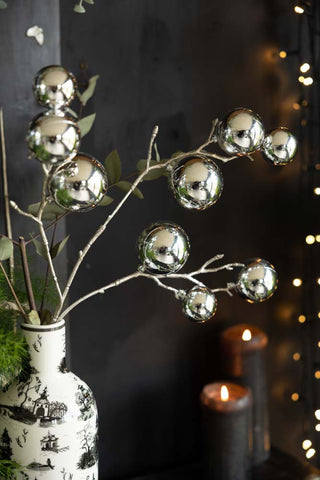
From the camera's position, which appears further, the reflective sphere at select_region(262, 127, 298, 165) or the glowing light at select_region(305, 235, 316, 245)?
the glowing light at select_region(305, 235, 316, 245)

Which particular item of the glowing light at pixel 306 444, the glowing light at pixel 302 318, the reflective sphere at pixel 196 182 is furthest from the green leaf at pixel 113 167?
the glowing light at pixel 306 444

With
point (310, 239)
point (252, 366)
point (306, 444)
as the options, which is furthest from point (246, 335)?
point (306, 444)

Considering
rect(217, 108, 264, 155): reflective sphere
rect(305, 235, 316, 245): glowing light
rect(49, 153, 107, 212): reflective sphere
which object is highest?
rect(217, 108, 264, 155): reflective sphere

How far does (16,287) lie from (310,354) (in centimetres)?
94

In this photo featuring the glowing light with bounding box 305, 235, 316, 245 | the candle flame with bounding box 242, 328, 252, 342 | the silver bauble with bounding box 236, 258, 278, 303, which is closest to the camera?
the silver bauble with bounding box 236, 258, 278, 303

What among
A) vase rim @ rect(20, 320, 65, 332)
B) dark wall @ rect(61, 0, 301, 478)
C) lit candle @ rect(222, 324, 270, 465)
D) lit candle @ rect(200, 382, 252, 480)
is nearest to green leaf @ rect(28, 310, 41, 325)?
vase rim @ rect(20, 320, 65, 332)

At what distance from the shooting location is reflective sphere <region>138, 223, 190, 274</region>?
3.12ft

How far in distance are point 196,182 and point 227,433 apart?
2.42 feet

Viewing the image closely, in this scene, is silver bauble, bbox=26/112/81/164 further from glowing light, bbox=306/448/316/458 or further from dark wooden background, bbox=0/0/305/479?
glowing light, bbox=306/448/316/458

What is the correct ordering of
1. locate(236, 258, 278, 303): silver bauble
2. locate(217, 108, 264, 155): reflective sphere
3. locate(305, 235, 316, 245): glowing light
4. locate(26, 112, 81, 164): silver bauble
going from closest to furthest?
locate(26, 112, 81, 164): silver bauble → locate(217, 108, 264, 155): reflective sphere → locate(236, 258, 278, 303): silver bauble → locate(305, 235, 316, 245): glowing light

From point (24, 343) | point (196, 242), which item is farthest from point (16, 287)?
point (196, 242)

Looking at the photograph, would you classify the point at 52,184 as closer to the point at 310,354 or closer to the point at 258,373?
the point at 258,373

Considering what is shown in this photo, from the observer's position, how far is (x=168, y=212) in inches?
61.9

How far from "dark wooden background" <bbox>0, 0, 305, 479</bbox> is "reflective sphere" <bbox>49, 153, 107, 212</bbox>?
0.60 metres
